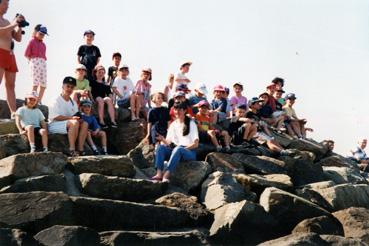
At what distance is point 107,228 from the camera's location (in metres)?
11.2

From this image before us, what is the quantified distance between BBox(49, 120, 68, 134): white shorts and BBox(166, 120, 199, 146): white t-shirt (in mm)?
2461

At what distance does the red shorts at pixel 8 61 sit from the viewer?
→ 1352 cm

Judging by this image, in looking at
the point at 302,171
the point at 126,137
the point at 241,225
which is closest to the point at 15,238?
the point at 241,225

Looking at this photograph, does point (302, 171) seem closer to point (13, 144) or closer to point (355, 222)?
point (355, 222)

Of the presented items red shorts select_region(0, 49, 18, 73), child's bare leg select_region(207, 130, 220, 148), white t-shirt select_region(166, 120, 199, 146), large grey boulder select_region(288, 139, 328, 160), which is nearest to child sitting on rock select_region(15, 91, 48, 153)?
red shorts select_region(0, 49, 18, 73)

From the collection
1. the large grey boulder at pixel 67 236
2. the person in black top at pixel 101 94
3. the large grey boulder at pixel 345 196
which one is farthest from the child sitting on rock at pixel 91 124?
the large grey boulder at pixel 345 196

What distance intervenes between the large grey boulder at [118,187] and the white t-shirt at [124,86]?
16.2 feet

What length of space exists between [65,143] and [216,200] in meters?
4.00

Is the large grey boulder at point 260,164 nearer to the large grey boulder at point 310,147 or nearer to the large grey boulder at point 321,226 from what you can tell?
the large grey boulder at point 321,226

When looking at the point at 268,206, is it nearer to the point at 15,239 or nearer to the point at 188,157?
the point at 188,157

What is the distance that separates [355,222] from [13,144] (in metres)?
7.91

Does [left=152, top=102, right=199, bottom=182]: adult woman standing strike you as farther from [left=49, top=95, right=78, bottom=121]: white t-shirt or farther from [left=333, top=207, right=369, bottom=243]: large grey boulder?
[left=333, top=207, right=369, bottom=243]: large grey boulder

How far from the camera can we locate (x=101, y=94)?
1628cm

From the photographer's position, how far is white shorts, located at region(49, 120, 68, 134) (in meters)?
13.5
